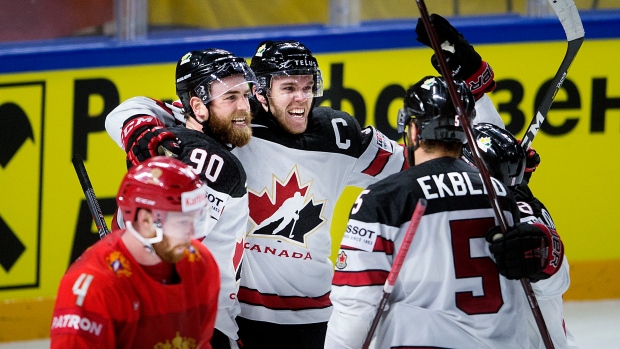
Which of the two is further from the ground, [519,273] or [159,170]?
[159,170]

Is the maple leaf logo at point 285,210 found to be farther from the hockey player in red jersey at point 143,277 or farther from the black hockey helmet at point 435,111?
the hockey player in red jersey at point 143,277

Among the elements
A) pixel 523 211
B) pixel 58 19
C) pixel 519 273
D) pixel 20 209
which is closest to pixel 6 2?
pixel 58 19

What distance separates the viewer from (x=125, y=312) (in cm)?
220

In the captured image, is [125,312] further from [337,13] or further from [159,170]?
[337,13]

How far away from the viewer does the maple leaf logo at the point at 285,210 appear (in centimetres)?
334

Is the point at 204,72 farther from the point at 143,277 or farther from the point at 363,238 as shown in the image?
the point at 143,277

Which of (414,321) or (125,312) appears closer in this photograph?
(125,312)

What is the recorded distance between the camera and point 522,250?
2514 millimetres

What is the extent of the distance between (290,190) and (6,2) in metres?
2.41

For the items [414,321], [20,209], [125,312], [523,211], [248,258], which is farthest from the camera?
[20,209]

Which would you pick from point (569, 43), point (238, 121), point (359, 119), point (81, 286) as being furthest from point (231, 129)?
point (359, 119)

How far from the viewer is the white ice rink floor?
15.9 feet

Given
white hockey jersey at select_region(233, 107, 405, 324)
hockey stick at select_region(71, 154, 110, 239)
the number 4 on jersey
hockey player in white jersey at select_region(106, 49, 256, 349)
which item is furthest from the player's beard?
the number 4 on jersey

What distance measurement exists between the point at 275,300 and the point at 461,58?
101 centimetres
